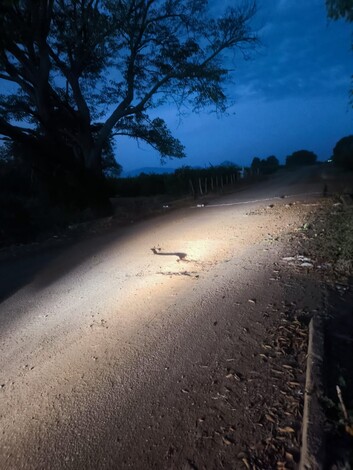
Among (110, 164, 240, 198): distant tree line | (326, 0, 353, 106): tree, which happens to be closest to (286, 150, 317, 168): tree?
(110, 164, 240, 198): distant tree line

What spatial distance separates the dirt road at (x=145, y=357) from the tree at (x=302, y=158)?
67.2 m

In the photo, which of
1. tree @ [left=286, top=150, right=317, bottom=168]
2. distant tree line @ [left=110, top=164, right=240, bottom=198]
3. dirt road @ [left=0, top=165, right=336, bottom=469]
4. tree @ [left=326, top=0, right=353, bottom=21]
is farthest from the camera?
tree @ [left=286, top=150, right=317, bottom=168]

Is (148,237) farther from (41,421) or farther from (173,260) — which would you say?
(41,421)

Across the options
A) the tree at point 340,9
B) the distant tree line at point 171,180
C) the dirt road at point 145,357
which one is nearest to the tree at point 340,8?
the tree at point 340,9

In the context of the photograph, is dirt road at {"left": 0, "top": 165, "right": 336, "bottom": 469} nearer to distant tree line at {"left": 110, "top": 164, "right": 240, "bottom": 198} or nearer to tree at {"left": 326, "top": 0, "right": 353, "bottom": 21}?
tree at {"left": 326, "top": 0, "right": 353, "bottom": 21}

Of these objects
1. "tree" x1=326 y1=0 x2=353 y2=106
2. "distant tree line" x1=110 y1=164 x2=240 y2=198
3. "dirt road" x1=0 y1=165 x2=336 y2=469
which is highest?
"tree" x1=326 y1=0 x2=353 y2=106

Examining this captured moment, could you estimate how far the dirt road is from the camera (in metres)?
1.91

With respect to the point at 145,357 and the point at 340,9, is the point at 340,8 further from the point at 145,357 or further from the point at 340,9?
the point at 145,357

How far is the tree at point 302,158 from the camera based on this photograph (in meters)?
64.2

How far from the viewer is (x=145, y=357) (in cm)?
272

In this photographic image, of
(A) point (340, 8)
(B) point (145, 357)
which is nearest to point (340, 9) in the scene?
(A) point (340, 8)

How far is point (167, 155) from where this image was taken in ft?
53.3

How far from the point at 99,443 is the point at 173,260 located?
3.40 m

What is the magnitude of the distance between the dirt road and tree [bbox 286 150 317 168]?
221 ft
